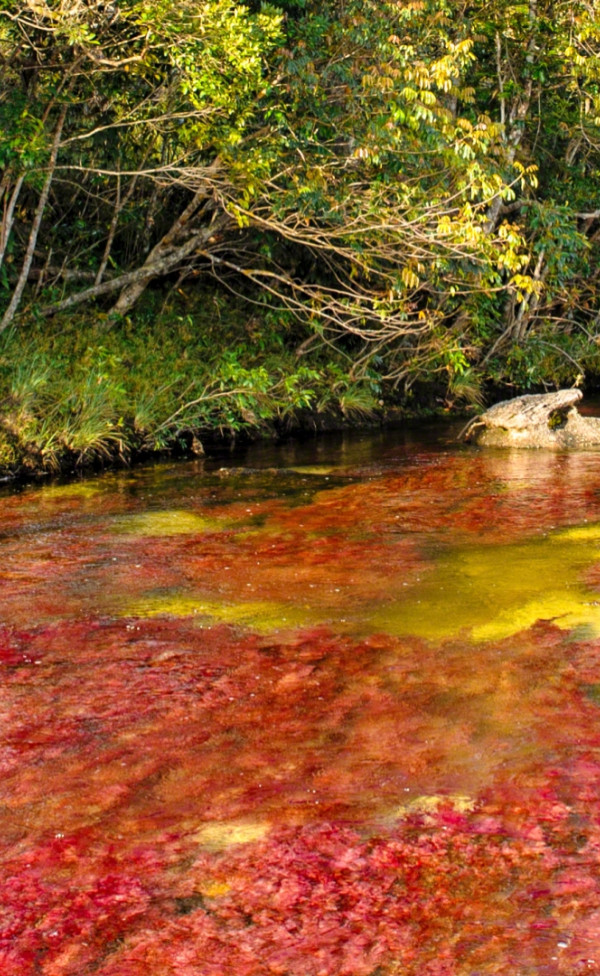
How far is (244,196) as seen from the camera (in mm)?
11547

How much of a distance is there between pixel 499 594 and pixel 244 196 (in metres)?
6.29

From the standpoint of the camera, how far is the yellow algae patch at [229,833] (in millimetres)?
3711

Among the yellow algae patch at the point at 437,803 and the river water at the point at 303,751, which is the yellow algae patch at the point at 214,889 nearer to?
the river water at the point at 303,751

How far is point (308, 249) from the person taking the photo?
1456 centimetres

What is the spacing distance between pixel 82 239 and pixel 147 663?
30.8 ft

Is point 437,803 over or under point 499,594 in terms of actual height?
under

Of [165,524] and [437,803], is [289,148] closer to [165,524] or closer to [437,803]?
[165,524]

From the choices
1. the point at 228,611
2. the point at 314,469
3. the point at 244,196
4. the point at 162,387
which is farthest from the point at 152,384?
the point at 228,611

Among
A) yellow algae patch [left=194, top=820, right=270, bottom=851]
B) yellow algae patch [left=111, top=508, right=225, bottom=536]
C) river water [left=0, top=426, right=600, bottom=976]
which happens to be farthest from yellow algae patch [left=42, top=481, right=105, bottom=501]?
yellow algae patch [left=194, top=820, right=270, bottom=851]

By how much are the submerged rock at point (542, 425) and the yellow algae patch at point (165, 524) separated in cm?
522

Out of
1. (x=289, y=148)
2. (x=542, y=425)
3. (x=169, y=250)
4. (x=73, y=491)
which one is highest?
(x=289, y=148)

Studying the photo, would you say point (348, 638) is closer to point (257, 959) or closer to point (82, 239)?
point (257, 959)

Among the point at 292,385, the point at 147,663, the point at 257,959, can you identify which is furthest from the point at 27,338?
the point at 257,959

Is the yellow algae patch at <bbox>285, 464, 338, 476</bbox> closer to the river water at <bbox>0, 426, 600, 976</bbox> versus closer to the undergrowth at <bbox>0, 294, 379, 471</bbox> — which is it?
the undergrowth at <bbox>0, 294, 379, 471</bbox>
